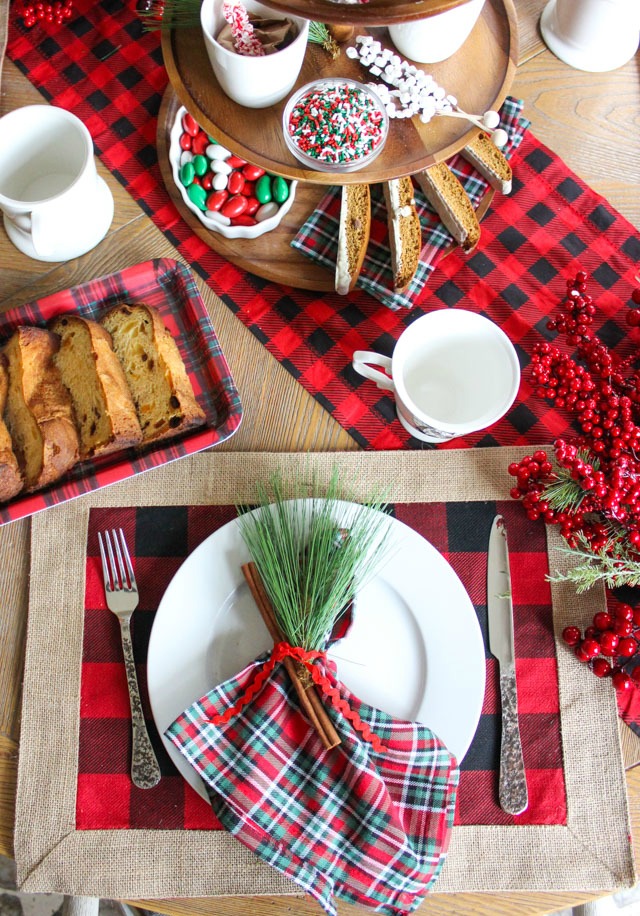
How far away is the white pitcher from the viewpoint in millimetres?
1345

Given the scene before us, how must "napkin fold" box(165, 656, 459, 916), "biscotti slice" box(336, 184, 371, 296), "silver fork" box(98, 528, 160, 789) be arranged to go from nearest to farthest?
"napkin fold" box(165, 656, 459, 916)
"silver fork" box(98, 528, 160, 789)
"biscotti slice" box(336, 184, 371, 296)

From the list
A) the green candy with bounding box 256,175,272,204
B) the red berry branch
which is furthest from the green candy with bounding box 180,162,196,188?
the red berry branch

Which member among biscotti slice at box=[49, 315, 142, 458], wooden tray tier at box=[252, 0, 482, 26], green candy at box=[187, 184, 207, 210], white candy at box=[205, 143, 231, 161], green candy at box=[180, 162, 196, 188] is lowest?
biscotti slice at box=[49, 315, 142, 458]

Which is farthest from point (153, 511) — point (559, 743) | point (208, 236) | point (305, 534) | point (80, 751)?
point (559, 743)

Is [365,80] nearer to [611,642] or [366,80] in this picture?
[366,80]

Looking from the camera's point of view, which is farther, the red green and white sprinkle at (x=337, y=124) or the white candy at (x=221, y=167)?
the white candy at (x=221, y=167)

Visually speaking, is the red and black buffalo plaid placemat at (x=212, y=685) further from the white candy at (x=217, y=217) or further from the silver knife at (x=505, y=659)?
the white candy at (x=217, y=217)

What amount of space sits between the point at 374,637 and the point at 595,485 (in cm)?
40

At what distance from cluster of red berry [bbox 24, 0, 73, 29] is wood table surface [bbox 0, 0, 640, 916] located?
10 centimetres

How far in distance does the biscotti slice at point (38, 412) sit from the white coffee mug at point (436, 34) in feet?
2.33

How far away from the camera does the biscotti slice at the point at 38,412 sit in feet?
3.65

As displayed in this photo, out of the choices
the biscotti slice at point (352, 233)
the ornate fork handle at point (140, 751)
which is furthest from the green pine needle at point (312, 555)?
the biscotti slice at point (352, 233)

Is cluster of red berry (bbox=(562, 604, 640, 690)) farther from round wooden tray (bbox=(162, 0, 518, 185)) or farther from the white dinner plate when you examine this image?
round wooden tray (bbox=(162, 0, 518, 185))

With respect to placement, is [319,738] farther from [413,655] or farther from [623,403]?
[623,403]
